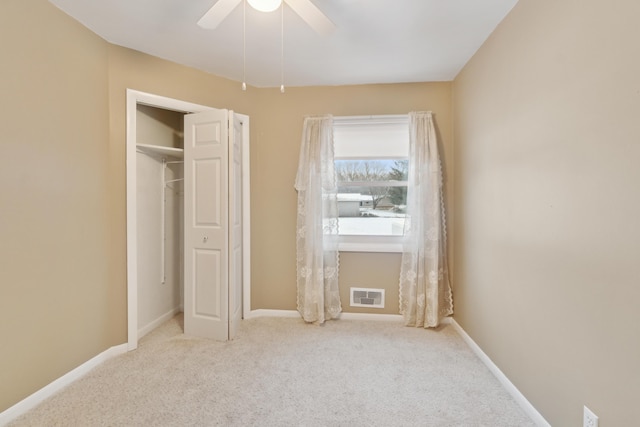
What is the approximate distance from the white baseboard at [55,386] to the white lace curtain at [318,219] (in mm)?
1651

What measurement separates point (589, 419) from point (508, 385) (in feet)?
2.19

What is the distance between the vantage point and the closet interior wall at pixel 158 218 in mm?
2678

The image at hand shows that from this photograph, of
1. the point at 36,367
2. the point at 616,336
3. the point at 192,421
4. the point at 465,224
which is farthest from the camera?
the point at 465,224

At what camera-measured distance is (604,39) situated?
1134mm

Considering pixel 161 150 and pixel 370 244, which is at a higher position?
pixel 161 150

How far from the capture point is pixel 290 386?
189 centimetres

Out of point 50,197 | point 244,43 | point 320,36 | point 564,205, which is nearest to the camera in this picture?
point 564,205

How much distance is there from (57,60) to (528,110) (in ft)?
9.70

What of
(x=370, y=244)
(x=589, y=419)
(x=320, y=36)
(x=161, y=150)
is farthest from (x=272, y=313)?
(x=320, y=36)

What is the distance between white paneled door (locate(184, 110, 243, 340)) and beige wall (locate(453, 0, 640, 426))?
2.13 meters

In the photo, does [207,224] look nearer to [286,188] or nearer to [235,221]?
[235,221]

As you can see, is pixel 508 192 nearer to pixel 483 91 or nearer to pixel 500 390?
pixel 483 91

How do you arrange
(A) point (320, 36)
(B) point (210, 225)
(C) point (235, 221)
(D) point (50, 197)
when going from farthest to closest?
(C) point (235, 221), (B) point (210, 225), (A) point (320, 36), (D) point (50, 197)

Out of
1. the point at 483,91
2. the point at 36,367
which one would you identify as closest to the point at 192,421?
the point at 36,367
